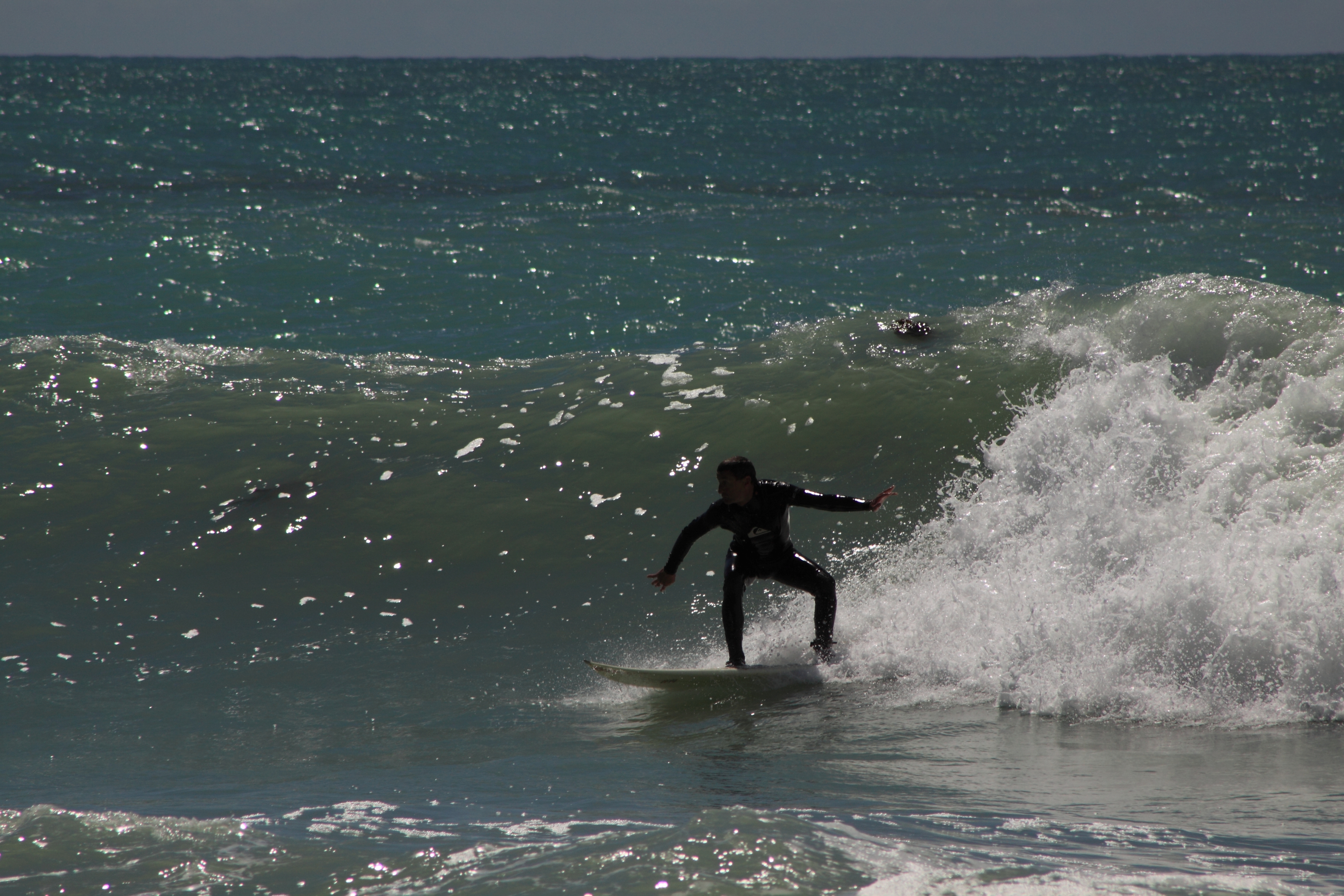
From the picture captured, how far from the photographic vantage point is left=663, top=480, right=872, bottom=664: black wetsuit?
6.53m

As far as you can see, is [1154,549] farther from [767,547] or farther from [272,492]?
[272,492]

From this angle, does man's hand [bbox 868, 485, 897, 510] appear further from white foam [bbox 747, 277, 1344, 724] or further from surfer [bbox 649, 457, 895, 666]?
white foam [bbox 747, 277, 1344, 724]

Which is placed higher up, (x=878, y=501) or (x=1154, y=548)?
(x=878, y=501)

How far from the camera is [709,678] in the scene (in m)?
6.20

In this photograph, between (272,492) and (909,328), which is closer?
(272,492)

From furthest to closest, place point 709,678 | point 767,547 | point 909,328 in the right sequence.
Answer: point 909,328 < point 767,547 < point 709,678

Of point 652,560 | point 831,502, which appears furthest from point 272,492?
point 831,502

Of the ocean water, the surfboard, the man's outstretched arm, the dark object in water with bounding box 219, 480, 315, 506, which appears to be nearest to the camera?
the ocean water

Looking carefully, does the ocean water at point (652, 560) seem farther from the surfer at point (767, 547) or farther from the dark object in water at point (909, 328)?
the surfer at point (767, 547)

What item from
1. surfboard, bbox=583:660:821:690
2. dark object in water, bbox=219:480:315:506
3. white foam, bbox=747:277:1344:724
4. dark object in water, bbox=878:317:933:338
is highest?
dark object in water, bbox=878:317:933:338

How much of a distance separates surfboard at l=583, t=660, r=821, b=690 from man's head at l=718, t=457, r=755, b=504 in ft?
3.06

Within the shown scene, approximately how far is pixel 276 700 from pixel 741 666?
2.52 m

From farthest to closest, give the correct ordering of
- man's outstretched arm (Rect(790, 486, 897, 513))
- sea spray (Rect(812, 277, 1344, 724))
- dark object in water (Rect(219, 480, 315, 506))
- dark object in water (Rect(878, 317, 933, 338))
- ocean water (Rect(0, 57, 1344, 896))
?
dark object in water (Rect(878, 317, 933, 338))
dark object in water (Rect(219, 480, 315, 506))
man's outstretched arm (Rect(790, 486, 897, 513))
sea spray (Rect(812, 277, 1344, 724))
ocean water (Rect(0, 57, 1344, 896))

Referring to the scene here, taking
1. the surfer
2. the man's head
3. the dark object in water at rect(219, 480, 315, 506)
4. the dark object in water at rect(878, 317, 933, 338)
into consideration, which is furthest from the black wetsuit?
the dark object in water at rect(878, 317, 933, 338)
